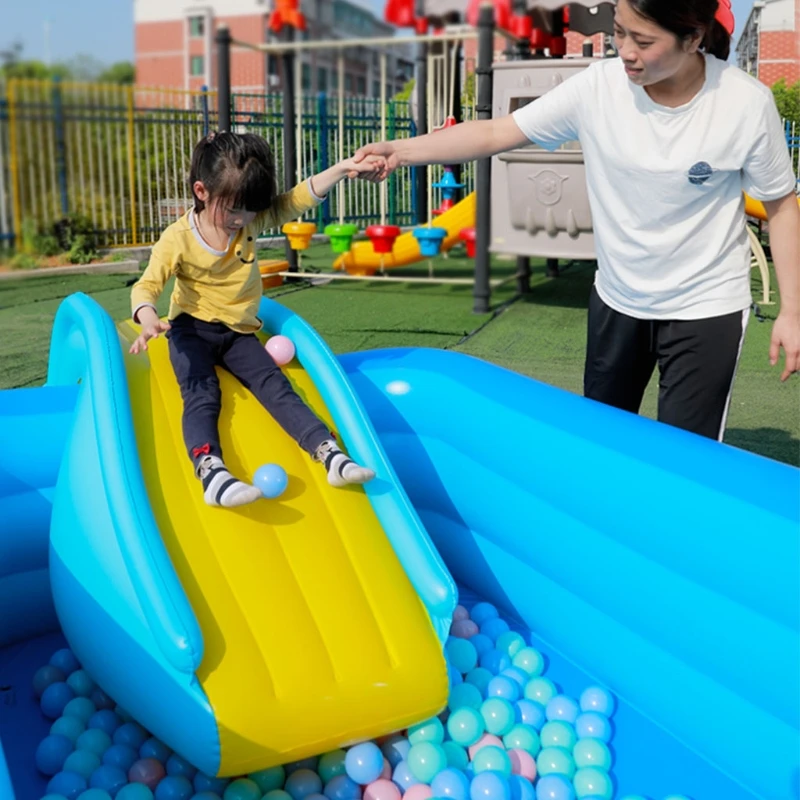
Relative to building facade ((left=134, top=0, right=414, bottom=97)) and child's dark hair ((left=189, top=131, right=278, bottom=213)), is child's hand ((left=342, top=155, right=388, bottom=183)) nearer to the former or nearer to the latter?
child's dark hair ((left=189, top=131, right=278, bottom=213))

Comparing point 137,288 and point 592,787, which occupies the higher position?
point 137,288

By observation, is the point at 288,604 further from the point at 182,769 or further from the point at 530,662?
the point at 530,662

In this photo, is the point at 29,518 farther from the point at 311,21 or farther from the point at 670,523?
the point at 311,21

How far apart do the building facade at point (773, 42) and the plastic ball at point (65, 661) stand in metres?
3.32

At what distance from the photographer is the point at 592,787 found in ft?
5.18

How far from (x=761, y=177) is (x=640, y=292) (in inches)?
11.7

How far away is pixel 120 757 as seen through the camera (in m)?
1.64

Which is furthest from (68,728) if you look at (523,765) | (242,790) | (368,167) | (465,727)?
(368,167)

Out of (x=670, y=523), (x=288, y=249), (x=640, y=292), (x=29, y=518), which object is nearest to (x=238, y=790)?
(x=29, y=518)

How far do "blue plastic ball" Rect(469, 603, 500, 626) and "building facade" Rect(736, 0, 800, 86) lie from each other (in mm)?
2693

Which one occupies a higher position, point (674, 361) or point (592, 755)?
point (674, 361)

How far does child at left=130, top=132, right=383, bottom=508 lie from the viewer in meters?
1.81

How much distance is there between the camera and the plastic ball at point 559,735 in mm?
1722

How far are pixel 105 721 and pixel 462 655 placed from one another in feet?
2.34
